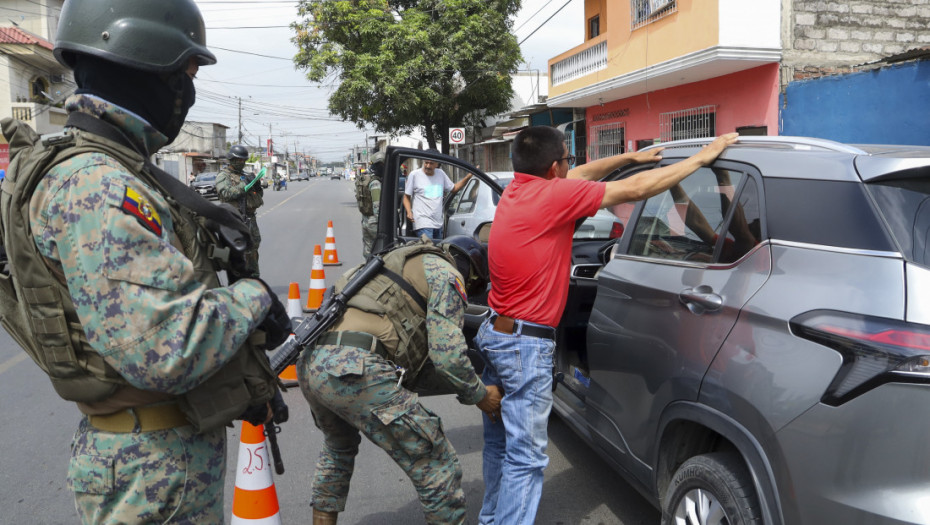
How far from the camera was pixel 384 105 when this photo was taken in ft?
71.4

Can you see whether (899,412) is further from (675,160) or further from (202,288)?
(202,288)

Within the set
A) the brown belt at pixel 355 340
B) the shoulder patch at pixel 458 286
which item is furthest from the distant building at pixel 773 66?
the brown belt at pixel 355 340

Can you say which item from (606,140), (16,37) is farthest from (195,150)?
(606,140)

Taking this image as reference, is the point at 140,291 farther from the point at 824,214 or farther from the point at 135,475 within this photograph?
the point at 824,214

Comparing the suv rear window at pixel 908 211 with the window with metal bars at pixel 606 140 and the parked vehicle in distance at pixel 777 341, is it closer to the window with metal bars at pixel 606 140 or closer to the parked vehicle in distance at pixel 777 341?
the parked vehicle in distance at pixel 777 341

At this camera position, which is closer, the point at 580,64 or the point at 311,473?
the point at 311,473

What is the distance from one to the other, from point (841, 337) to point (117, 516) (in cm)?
190

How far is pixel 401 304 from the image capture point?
2.51 meters

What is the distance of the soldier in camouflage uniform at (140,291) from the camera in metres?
1.39

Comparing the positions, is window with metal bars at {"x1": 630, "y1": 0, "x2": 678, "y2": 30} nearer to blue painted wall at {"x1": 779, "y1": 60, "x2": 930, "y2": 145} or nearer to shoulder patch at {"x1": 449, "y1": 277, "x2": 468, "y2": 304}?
blue painted wall at {"x1": 779, "y1": 60, "x2": 930, "y2": 145}

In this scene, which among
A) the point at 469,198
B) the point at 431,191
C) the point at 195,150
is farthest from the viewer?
the point at 195,150

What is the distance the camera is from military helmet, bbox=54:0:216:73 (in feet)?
5.17

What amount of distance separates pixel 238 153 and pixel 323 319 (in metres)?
6.56

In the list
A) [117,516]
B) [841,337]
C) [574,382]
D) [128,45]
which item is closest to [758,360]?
[841,337]
